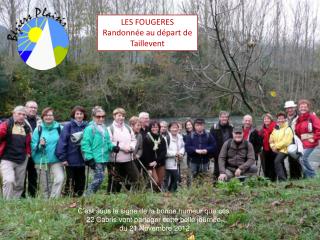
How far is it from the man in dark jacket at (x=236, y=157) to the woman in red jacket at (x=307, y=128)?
159cm

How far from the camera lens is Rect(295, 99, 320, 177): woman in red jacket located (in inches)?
334

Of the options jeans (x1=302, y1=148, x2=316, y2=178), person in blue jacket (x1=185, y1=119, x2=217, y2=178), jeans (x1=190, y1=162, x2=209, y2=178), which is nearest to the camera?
person in blue jacket (x1=185, y1=119, x2=217, y2=178)

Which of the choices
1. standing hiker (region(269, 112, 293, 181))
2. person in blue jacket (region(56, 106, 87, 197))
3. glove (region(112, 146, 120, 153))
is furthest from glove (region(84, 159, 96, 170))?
standing hiker (region(269, 112, 293, 181))

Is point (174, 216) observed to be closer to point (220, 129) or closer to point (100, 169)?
point (100, 169)

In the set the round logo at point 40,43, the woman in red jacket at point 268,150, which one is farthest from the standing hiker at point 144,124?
the round logo at point 40,43

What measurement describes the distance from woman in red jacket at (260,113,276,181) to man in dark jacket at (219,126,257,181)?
1.35m

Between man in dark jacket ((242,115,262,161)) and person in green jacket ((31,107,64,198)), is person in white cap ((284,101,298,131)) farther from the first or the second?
person in green jacket ((31,107,64,198))

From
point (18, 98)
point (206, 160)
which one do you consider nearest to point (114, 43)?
point (206, 160)

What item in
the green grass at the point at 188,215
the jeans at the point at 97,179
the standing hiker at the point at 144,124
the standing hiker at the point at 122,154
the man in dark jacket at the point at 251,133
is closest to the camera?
the green grass at the point at 188,215

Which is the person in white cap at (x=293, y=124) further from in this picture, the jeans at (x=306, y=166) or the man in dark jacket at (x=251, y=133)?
the man in dark jacket at (x=251, y=133)

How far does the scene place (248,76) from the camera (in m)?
9.38

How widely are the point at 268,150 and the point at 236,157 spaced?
61.4 inches

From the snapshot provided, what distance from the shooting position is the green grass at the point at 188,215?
14.5 feet

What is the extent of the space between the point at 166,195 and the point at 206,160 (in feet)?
9.15
